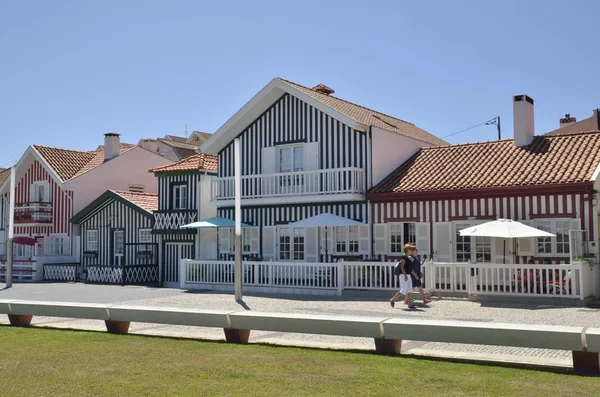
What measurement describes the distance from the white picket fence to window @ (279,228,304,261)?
6.21ft

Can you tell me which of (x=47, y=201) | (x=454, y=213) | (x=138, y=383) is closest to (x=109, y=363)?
(x=138, y=383)

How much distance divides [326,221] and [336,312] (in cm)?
616

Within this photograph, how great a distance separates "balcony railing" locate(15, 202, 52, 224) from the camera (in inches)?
1277

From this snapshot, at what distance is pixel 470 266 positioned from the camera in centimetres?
1742

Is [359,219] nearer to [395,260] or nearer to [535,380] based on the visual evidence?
[395,260]

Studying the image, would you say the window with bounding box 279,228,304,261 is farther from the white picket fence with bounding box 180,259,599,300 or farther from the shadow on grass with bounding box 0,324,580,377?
the shadow on grass with bounding box 0,324,580,377

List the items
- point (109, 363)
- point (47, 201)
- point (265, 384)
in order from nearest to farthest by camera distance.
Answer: point (265, 384), point (109, 363), point (47, 201)

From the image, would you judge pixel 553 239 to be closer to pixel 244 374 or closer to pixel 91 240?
pixel 244 374

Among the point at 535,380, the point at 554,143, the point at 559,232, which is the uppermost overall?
the point at 554,143

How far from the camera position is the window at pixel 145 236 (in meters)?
28.3

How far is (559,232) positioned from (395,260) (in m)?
4.90

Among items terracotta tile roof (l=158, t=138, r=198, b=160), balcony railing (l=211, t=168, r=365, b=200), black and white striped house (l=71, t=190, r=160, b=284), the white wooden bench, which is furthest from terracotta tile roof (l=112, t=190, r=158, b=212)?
terracotta tile roof (l=158, t=138, r=198, b=160)

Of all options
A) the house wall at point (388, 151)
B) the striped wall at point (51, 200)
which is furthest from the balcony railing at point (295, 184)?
the striped wall at point (51, 200)

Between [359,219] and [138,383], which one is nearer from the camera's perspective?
[138,383]
